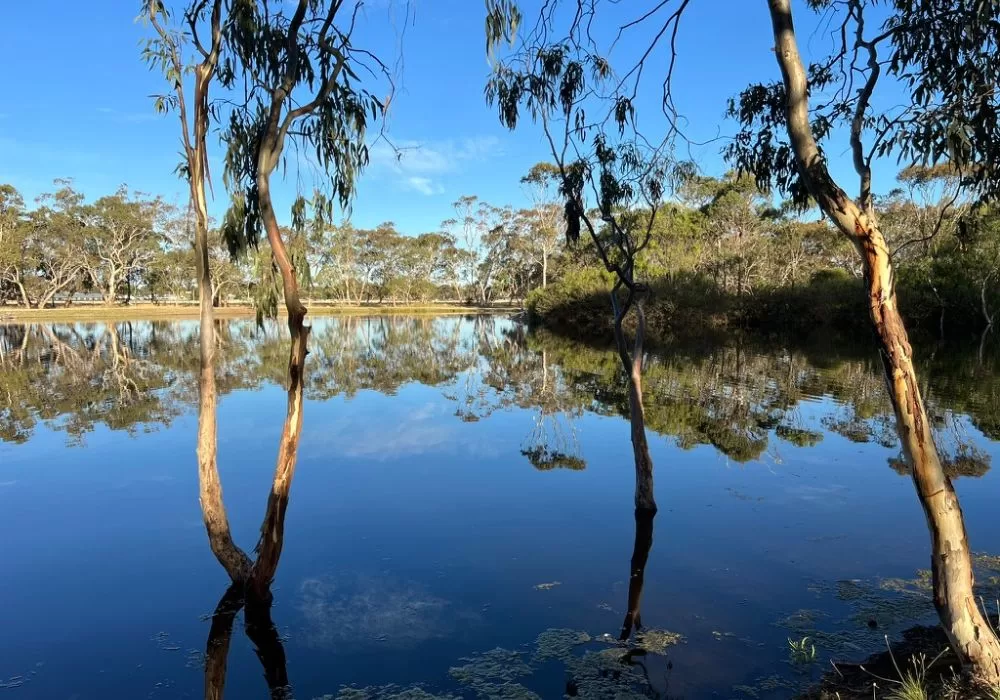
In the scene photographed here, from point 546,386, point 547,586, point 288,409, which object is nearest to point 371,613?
point 547,586

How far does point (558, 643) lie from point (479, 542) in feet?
7.12

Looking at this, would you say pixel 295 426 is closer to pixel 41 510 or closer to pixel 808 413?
pixel 41 510

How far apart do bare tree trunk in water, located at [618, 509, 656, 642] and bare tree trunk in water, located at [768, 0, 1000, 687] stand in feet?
6.58

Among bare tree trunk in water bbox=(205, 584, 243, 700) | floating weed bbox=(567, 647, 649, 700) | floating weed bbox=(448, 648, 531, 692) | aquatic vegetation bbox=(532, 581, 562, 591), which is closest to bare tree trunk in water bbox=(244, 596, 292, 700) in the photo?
bare tree trunk in water bbox=(205, 584, 243, 700)

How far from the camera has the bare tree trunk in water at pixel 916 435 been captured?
9.80ft

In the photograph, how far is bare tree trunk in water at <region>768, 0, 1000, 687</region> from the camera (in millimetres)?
Answer: 2988

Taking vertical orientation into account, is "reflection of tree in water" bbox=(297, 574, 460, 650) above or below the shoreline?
below

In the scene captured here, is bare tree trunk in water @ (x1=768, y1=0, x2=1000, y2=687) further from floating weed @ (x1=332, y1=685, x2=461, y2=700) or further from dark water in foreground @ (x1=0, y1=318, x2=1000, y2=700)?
floating weed @ (x1=332, y1=685, x2=461, y2=700)

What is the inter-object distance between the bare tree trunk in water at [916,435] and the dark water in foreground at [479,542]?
110 centimetres

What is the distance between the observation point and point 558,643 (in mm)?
4328

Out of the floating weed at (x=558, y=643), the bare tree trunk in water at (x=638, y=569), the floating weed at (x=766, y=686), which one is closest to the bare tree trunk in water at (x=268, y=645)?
the floating weed at (x=558, y=643)

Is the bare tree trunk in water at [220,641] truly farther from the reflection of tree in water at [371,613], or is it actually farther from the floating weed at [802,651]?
the floating weed at [802,651]

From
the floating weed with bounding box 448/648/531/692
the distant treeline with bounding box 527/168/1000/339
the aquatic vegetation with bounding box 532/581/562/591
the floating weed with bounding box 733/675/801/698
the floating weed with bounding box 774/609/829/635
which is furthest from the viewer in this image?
the distant treeline with bounding box 527/168/1000/339

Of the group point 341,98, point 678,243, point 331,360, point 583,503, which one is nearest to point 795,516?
point 583,503
